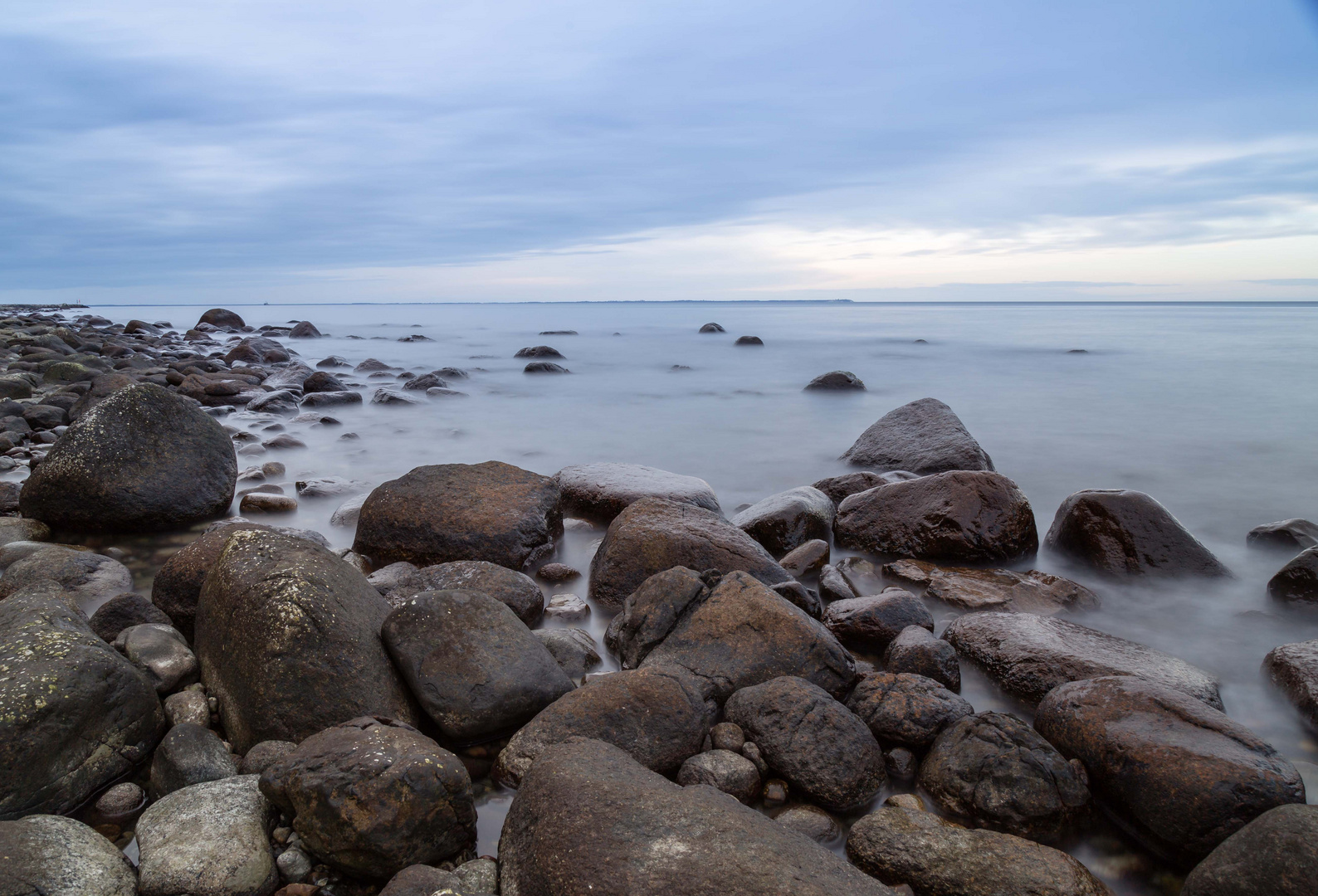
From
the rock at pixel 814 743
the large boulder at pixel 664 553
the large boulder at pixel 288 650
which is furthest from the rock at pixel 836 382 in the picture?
the large boulder at pixel 288 650

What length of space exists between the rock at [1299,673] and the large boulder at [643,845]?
242 centimetres

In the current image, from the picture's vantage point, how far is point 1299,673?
3.10 meters

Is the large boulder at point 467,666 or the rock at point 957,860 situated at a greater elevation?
the large boulder at point 467,666

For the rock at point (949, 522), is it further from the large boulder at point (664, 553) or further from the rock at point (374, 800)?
the rock at point (374, 800)

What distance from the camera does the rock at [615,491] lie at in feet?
16.9

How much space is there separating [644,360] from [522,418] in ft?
35.8

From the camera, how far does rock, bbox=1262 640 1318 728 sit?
299 cm

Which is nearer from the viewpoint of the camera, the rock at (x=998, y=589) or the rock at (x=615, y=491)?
the rock at (x=998, y=589)

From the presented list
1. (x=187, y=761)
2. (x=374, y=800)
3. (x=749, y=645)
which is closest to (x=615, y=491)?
(x=749, y=645)

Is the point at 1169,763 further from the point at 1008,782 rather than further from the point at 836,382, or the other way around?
the point at 836,382

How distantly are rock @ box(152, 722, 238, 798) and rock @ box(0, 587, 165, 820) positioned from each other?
0.13 m

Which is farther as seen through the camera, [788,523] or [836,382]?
[836,382]

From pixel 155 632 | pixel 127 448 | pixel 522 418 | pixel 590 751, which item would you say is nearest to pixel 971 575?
pixel 590 751

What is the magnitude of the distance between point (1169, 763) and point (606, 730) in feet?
5.66
